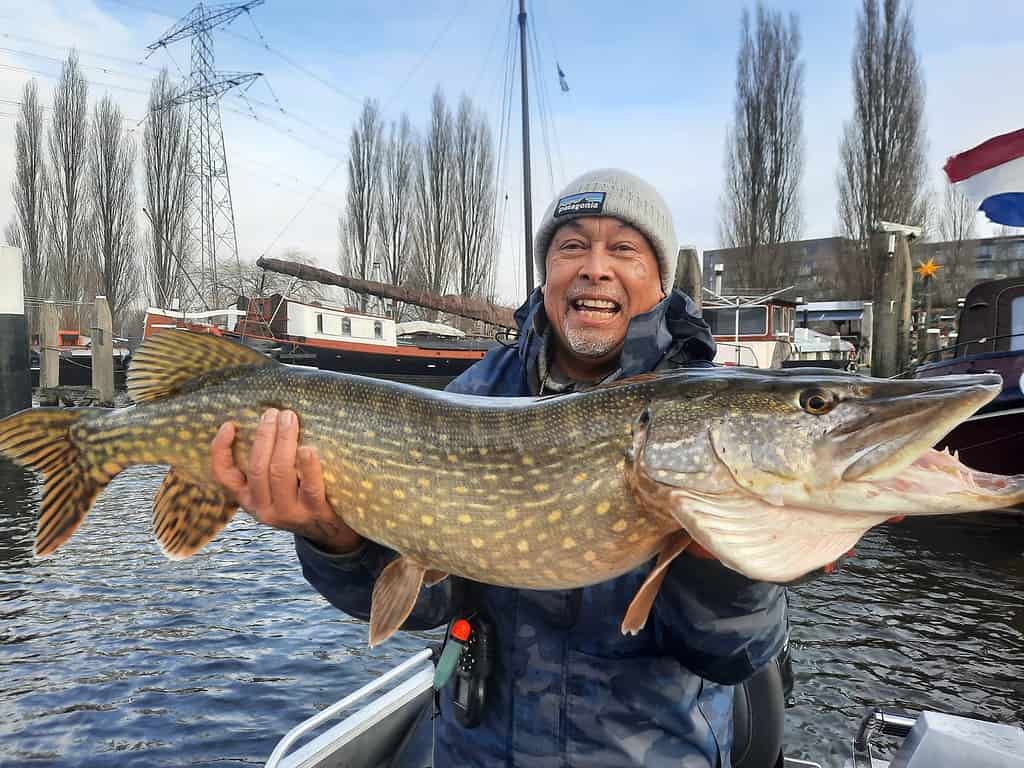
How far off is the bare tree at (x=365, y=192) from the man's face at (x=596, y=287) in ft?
90.4

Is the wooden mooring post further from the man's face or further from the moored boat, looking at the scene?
the man's face

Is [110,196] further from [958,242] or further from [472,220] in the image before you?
[958,242]

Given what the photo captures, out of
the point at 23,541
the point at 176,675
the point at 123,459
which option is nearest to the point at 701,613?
the point at 123,459

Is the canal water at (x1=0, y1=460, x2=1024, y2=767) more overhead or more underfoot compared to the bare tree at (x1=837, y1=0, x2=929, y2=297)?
more underfoot

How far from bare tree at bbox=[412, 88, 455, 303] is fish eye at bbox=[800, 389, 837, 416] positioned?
27131 millimetres

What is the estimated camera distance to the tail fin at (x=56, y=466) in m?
1.79

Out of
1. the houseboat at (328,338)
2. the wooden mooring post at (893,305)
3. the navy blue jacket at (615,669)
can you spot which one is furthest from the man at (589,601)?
the houseboat at (328,338)

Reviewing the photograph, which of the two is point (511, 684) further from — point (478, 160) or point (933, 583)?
point (478, 160)

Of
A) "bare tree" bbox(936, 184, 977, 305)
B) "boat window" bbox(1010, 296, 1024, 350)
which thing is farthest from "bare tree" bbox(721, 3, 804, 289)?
"boat window" bbox(1010, 296, 1024, 350)

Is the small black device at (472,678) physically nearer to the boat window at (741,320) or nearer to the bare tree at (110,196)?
the boat window at (741,320)

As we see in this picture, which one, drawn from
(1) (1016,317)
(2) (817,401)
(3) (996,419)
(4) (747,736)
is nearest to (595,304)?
(2) (817,401)

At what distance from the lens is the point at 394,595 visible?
1.51 meters

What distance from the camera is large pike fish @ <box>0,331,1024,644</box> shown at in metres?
1.11

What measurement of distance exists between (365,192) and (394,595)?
1157 inches
